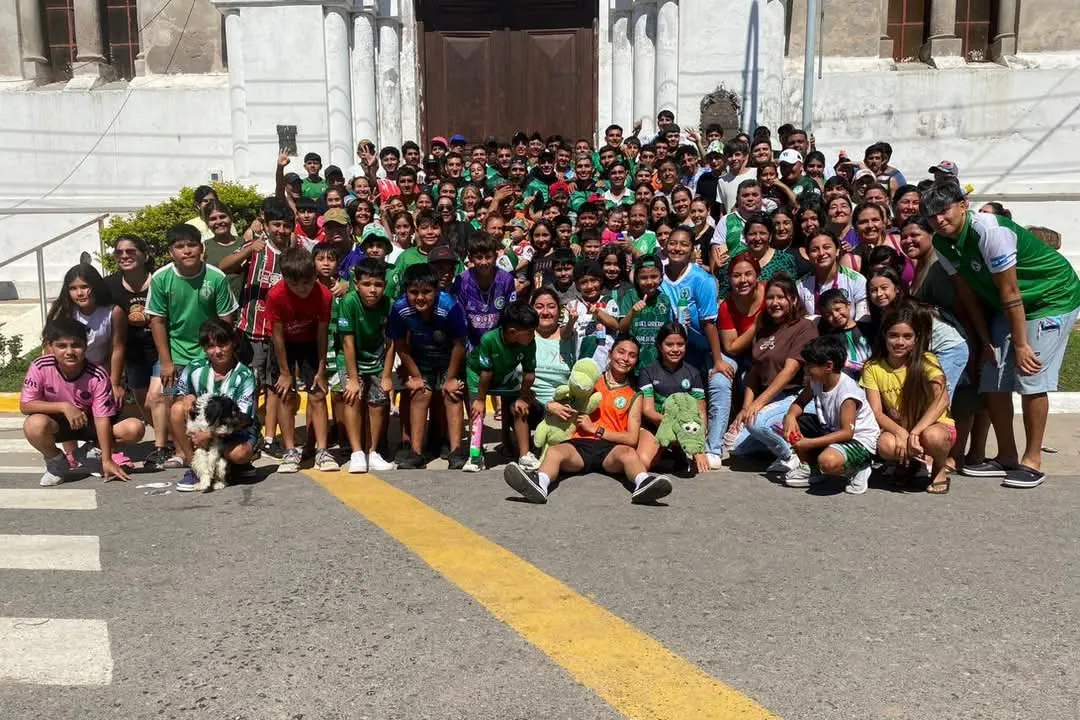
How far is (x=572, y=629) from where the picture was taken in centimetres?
332

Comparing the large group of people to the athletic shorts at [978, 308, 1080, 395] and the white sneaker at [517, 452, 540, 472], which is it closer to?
the athletic shorts at [978, 308, 1080, 395]

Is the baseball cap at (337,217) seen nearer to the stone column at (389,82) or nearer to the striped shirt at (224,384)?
the striped shirt at (224,384)

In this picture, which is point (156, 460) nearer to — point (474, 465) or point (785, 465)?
point (474, 465)

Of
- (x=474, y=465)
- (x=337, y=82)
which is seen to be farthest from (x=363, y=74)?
(x=474, y=465)

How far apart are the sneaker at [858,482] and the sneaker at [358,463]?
2.86 m

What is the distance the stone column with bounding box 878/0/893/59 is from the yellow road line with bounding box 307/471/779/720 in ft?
37.1

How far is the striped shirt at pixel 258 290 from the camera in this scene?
20.1ft

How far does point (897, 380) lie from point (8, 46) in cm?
1369

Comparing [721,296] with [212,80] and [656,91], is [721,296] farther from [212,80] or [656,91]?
[212,80]

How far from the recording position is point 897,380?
17.1 ft

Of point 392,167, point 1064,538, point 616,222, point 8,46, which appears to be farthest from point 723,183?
point 8,46

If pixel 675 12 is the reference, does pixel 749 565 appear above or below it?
below

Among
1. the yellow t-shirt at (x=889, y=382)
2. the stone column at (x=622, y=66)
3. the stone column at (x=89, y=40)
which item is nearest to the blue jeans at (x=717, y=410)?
the yellow t-shirt at (x=889, y=382)

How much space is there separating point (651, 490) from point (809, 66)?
898cm
